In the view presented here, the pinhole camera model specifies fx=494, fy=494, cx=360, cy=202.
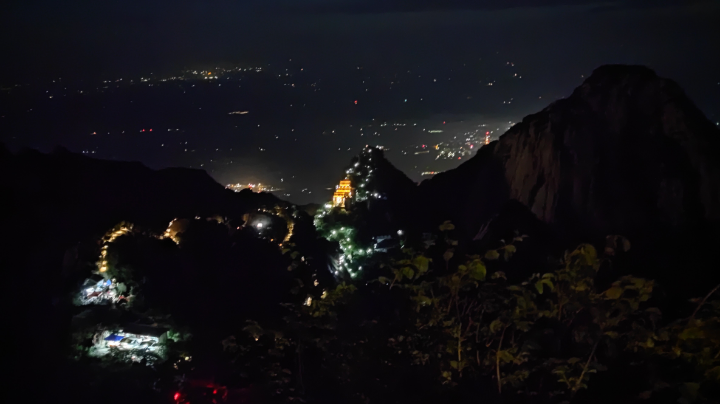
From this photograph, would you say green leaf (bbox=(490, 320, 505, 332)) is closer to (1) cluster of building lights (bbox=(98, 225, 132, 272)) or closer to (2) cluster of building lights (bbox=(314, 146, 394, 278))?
(1) cluster of building lights (bbox=(98, 225, 132, 272))

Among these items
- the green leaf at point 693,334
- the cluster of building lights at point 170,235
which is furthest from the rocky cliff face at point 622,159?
the green leaf at point 693,334

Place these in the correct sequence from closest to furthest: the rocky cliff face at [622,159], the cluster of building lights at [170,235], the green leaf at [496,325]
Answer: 1. the green leaf at [496,325]
2. the cluster of building lights at [170,235]
3. the rocky cliff face at [622,159]

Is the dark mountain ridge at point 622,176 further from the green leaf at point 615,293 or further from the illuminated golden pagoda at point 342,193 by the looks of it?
the green leaf at point 615,293

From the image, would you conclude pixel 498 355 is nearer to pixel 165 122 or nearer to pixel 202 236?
pixel 202 236

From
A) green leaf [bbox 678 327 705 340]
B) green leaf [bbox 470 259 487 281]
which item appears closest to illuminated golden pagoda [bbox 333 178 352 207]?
green leaf [bbox 470 259 487 281]

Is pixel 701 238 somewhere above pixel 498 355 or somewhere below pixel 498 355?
below

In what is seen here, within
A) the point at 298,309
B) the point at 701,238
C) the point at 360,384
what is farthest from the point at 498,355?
the point at 701,238
